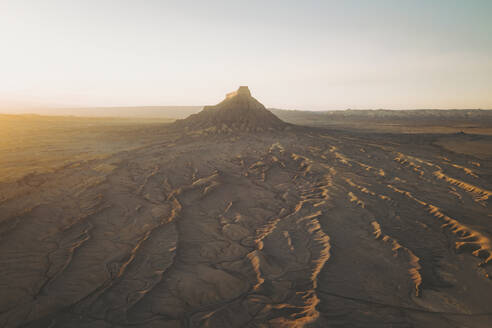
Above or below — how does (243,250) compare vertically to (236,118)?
below

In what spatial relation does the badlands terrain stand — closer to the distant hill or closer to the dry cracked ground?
the dry cracked ground

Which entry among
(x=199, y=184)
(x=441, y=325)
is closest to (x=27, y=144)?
(x=199, y=184)

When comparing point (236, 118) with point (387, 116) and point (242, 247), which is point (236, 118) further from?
point (387, 116)

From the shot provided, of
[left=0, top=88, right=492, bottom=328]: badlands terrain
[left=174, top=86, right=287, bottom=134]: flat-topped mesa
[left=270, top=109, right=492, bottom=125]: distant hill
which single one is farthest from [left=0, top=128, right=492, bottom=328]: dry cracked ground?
[left=270, top=109, right=492, bottom=125]: distant hill

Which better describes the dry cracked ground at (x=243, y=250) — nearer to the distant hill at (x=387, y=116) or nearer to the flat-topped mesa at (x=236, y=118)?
the flat-topped mesa at (x=236, y=118)

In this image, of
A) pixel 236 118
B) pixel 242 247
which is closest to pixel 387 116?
pixel 236 118

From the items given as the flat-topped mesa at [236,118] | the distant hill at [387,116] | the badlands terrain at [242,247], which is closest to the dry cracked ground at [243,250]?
the badlands terrain at [242,247]
